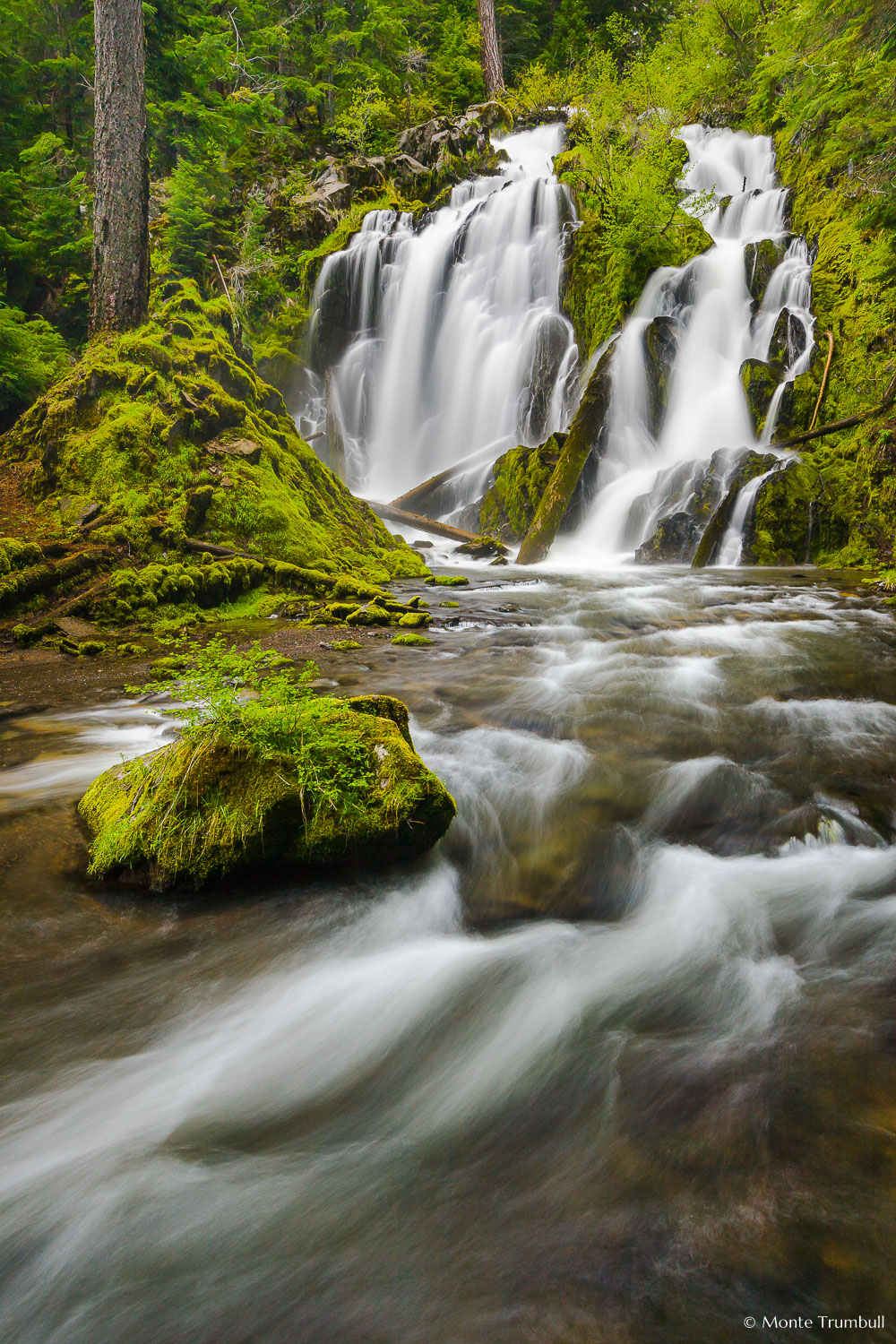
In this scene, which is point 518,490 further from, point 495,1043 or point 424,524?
point 495,1043

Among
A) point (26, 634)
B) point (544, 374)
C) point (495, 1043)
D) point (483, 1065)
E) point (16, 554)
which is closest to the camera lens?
point (483, 1065)

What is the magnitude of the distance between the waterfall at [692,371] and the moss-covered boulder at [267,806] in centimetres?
A: 1155

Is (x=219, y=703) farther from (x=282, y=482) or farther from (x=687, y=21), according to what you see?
(x=687, y=21)

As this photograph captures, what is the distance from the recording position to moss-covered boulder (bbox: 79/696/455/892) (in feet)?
9.62

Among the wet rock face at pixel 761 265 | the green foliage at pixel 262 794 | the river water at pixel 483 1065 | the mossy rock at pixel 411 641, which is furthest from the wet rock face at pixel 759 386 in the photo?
the green foliage at pixel 262 794

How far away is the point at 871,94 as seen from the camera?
1088cm

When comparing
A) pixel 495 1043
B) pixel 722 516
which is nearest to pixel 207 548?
pixel 495 1043

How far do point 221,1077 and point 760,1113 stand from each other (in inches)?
69.7

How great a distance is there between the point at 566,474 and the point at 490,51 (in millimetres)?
27516

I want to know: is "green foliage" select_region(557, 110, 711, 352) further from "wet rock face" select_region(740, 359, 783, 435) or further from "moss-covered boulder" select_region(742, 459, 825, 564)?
"moss-covered boulder" select_region(742, 459, 825, 564)

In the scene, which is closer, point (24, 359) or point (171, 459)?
point (171, 459)

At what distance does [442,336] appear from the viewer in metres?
20.6

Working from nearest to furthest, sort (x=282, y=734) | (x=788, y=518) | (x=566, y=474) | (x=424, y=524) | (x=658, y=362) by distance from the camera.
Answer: (x=282, y=734) < (x=788, y=518) < (x=566, y=474) < (x=424, y=524) < (x=658, y=362)

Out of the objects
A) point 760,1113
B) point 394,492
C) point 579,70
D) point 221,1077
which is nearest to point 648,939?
point 760,1113
